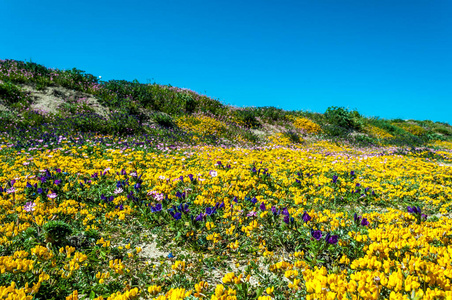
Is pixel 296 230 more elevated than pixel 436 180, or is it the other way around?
pixel 436 180

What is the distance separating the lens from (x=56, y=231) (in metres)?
4.01

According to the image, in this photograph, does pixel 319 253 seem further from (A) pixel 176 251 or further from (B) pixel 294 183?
(B) pixel 294 183

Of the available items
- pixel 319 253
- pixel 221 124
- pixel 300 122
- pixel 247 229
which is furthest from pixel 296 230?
pixel 300 122

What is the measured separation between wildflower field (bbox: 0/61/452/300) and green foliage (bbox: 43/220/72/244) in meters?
0.02

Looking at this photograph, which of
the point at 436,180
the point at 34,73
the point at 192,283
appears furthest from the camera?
the point at 34,73

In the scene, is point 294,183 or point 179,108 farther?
point 179,108

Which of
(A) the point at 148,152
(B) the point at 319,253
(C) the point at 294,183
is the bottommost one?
(B) the point at 319,253

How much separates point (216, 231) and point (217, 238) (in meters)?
0.30

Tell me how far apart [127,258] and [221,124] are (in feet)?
53.6

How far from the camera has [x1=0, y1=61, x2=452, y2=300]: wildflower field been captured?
3111mm

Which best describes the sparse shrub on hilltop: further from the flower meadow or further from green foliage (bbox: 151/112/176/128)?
the flower meadow

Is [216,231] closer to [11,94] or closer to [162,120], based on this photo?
[162,120]

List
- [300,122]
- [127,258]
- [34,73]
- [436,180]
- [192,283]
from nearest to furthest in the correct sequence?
[192,283]
[127,258]
[436,180]
[34,73]
[300,122]

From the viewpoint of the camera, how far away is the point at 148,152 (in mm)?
11055
